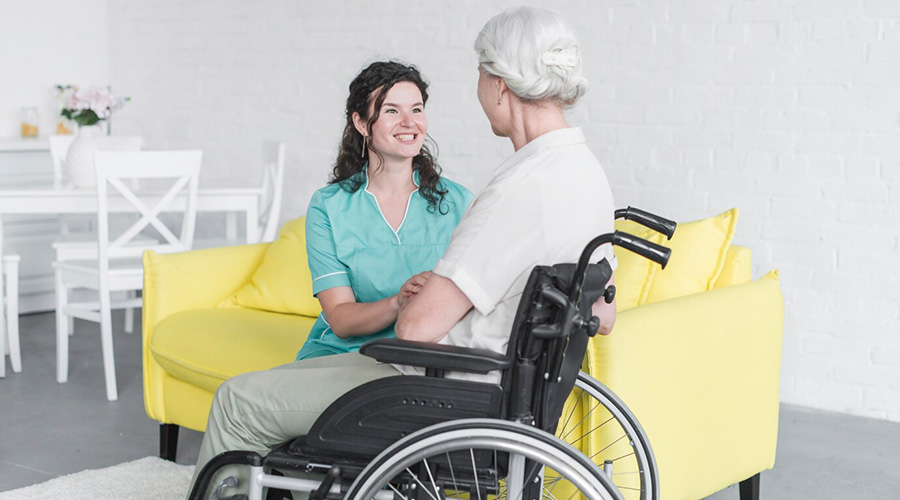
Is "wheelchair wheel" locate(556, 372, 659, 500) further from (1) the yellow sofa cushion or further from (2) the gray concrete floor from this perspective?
(1) the yellow sofa cushion

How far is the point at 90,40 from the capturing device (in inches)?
226

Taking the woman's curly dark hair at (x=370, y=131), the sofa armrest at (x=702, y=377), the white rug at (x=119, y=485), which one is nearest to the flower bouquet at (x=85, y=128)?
the white rug at (x=119, y=485)

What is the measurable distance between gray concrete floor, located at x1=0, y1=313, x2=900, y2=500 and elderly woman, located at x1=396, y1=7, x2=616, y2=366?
4.33 feet

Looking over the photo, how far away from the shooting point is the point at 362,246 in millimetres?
2320

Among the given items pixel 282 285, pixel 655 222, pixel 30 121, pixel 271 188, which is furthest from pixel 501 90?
pixel 30 121

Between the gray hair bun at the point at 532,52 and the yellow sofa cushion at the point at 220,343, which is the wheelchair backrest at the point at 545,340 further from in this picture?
the yellow sofa cushion at the point at 220,343

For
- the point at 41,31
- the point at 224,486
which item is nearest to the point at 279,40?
the point at 41,31

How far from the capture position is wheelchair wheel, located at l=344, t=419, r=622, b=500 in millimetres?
1571

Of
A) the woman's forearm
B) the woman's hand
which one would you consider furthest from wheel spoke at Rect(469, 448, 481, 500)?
the woman's forearm

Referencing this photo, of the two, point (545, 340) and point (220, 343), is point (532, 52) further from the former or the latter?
point (220, 343)

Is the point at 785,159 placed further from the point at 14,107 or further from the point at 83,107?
the point at 14,107

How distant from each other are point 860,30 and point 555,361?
2186mm

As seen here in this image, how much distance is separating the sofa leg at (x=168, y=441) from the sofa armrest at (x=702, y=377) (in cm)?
148

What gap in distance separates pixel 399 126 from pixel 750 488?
4.10 feet
